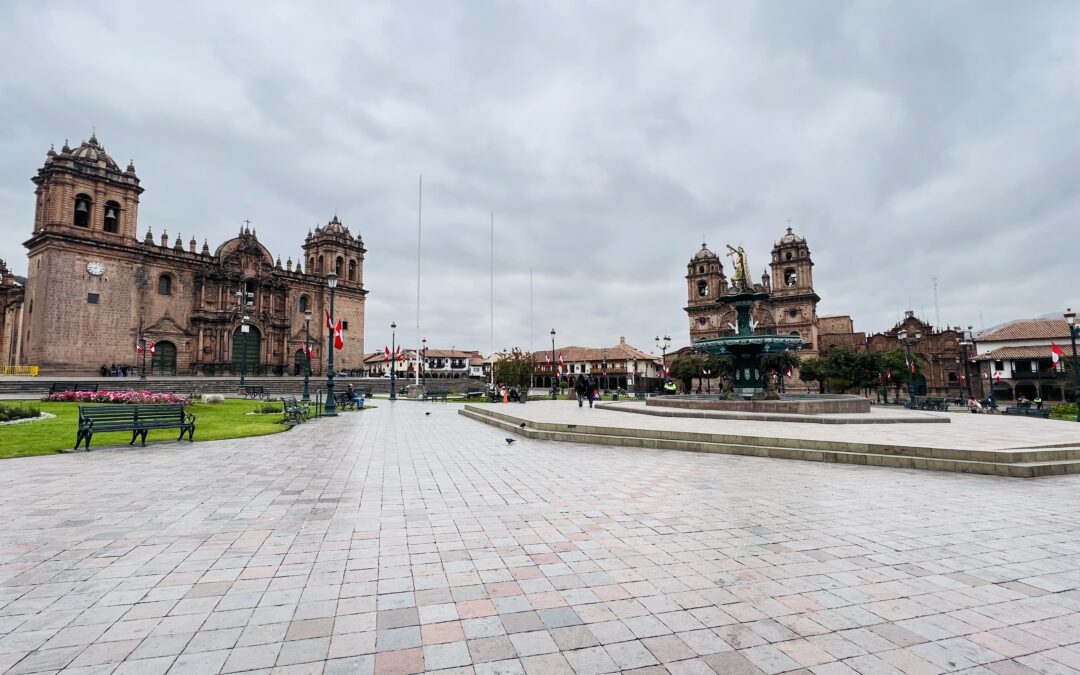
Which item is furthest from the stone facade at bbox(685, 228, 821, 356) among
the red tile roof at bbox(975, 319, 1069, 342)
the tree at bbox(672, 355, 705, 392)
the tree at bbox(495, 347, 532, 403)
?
the tree at bbox(495, 347, 532, 403)

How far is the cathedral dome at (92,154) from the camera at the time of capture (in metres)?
39.5

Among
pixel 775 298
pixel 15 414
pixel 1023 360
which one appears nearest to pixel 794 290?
pixel 775 298

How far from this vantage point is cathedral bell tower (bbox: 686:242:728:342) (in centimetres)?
6372

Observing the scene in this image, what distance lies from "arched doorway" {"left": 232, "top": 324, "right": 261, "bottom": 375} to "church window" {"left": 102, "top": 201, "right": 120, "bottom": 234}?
40.1ft

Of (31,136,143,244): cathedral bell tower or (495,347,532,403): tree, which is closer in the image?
(31,136,143,244): cathedral bell tower

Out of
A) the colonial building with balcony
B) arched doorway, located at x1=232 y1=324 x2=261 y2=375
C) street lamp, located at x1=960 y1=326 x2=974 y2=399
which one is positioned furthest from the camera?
street lamp, located at x1=960 y1=326 x2=974 y2=399

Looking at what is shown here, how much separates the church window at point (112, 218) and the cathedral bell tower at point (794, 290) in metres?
67.3

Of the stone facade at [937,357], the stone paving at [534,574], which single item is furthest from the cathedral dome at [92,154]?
the stone facade at [937,357]

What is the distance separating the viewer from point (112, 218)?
134 ft

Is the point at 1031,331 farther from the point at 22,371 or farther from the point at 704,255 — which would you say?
the point at 22,371

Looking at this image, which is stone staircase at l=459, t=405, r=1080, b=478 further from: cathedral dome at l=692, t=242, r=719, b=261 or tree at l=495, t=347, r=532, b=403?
cathedral dome at l=692, t=242, r=719, b=261

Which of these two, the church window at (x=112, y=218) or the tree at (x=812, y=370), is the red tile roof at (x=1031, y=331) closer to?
the tree at (x=812, y=370)

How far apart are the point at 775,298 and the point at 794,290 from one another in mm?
2281

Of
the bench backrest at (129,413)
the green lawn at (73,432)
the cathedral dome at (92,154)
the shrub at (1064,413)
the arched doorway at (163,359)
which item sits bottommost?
the shrub at (1064,413)
